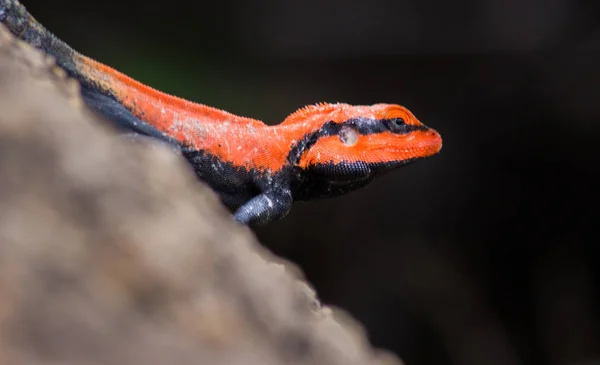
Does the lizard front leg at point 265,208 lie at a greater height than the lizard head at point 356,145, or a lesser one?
lesser

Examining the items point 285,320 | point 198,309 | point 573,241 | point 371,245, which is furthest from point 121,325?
point 573,241

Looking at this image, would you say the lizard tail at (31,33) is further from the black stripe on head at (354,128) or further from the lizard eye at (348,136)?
the lizard eye at (348,136)

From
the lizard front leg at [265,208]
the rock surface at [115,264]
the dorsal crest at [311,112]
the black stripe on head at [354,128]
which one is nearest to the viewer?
the rock surface at [115,264]

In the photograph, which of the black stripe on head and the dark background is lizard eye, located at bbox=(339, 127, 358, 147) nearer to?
the black stripe on head

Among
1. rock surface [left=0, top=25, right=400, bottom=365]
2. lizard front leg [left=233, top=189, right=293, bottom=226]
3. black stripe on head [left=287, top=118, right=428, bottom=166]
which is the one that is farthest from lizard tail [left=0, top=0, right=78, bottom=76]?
rock surface [left=0, top=25, right=400, bottom=365]

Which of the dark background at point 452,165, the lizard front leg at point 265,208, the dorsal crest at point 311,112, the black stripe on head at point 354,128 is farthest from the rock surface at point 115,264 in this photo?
the dark background at point 452,165

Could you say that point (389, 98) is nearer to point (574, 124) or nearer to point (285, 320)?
point (574, 124)
